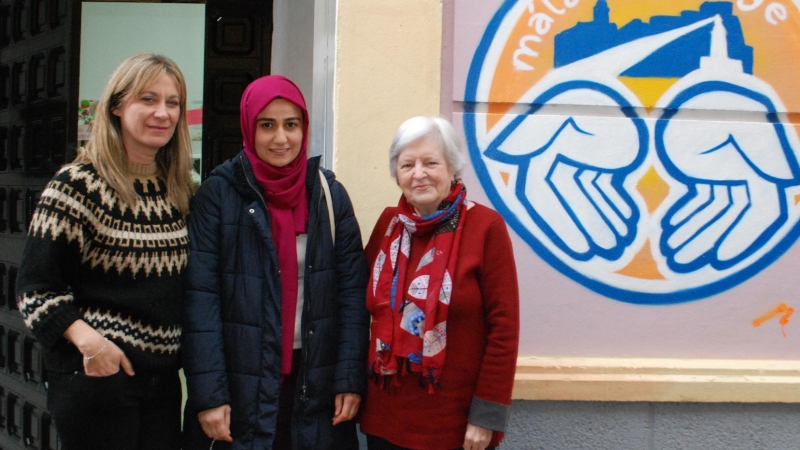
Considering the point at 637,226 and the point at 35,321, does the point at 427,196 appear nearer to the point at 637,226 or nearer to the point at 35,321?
the point at 35,321

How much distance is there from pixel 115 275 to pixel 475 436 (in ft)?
3.82

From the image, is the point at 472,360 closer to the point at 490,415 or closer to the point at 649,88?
the point at 490,415

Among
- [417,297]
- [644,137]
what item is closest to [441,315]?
[417,297]

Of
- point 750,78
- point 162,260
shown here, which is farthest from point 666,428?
point 162,260

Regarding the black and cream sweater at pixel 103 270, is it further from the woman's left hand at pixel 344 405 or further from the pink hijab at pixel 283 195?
the woman's left hand at pixel 344 405

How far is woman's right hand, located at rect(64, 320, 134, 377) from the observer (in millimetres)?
2006

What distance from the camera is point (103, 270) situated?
2.09m

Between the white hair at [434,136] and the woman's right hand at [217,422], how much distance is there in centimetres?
95

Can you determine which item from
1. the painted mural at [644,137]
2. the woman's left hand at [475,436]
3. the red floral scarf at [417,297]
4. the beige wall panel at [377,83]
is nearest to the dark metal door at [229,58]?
the beige wall panel at [377,83]

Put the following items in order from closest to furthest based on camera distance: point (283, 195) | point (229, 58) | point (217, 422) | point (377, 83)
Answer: point (217, 422) → point (283, 195) → point (377, 83) → point (229, 58)

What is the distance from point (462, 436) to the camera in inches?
88.8

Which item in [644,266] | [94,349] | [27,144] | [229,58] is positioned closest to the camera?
[94,349]

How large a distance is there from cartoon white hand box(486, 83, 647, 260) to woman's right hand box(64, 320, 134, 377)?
178cm

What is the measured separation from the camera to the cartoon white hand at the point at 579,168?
3182 mm
